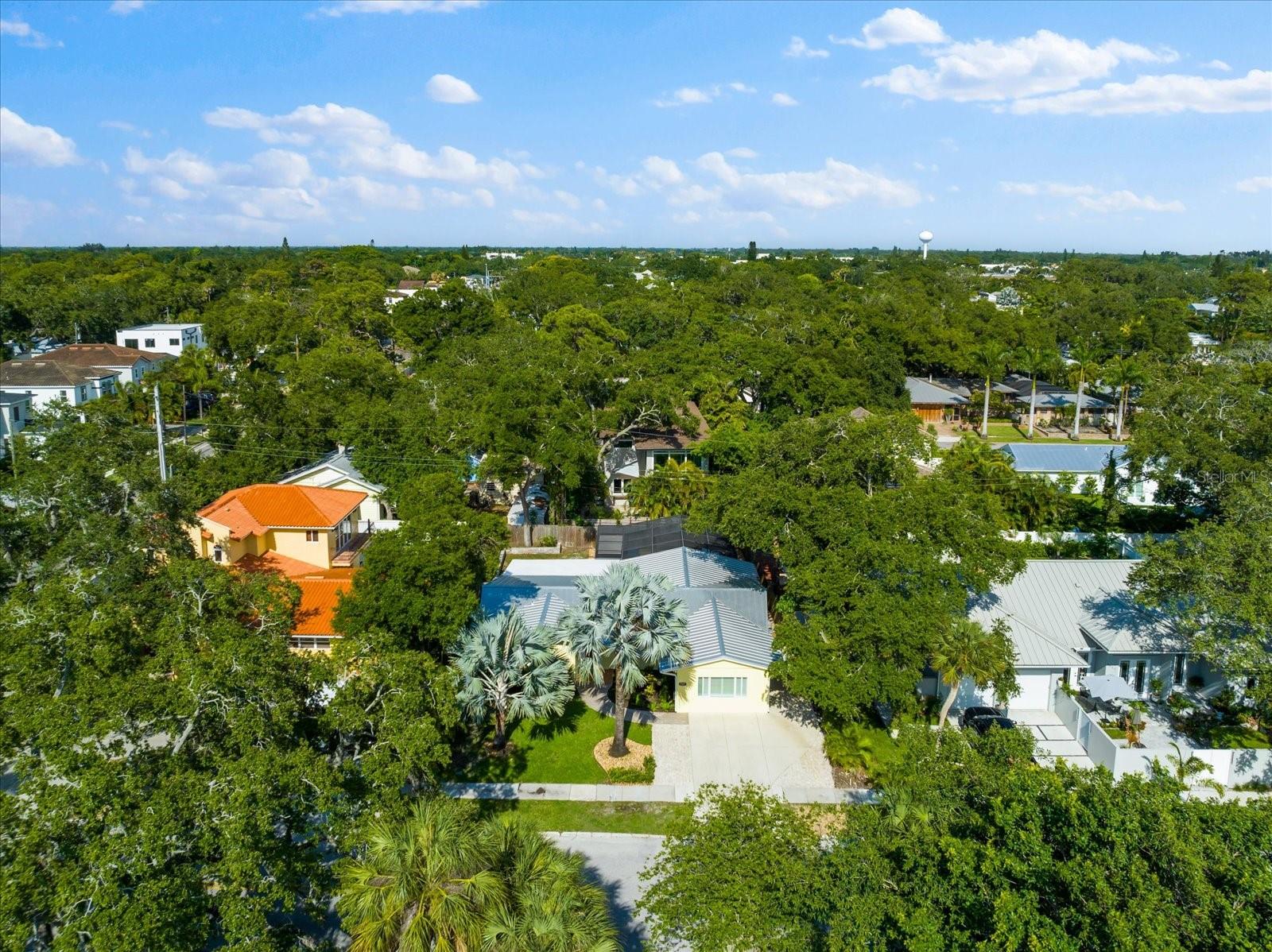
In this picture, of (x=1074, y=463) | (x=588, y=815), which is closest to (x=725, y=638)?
(x=588, y=815)

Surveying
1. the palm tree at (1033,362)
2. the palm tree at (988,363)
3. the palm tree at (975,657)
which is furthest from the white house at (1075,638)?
the palm tree at (1033,362)

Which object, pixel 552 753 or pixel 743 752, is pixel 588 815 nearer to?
pixel 552 753

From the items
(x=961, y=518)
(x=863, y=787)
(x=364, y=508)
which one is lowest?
(x=863, y=787)

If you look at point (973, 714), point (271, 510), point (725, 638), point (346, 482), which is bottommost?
point (973, 714)

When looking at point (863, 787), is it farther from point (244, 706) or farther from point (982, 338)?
point (982, 338)

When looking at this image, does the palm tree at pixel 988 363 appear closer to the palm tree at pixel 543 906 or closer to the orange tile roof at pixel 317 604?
the orange tile roof at pixel 317 604

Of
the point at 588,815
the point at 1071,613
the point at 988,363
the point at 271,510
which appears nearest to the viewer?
the point at 588,815

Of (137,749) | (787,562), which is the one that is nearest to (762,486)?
(787,562)
